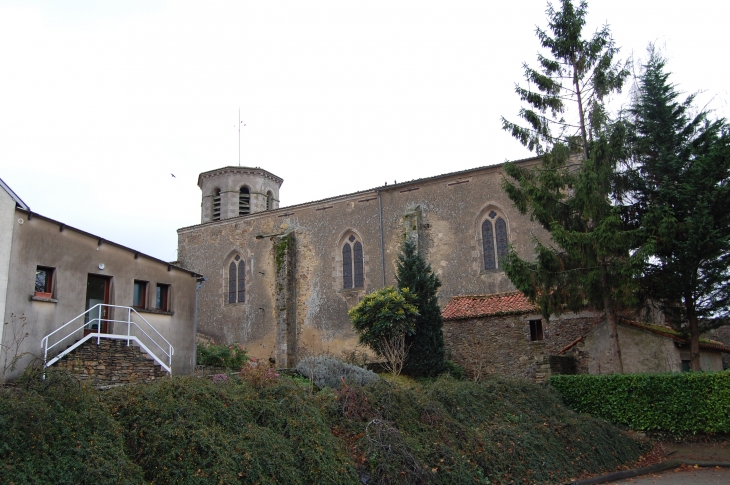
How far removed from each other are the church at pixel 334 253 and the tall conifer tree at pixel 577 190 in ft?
17.5

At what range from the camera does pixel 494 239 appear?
75.7 ft

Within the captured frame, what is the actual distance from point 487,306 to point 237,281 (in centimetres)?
1443

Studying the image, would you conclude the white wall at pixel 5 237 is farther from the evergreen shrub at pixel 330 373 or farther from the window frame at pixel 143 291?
the evergreen shrub at pixel 330 373

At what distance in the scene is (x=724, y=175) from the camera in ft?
49.2

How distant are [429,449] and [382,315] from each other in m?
8.33

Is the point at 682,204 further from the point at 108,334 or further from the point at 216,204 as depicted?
the point at 216,204

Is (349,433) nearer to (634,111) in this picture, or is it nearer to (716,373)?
(716,373)

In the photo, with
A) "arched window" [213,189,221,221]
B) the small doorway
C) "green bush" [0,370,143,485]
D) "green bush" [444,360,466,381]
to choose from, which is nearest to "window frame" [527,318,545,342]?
"green bush" [444,360,466,381]

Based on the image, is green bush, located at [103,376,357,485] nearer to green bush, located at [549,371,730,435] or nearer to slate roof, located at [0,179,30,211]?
Result: slate roof, located at [0,179,30,211]

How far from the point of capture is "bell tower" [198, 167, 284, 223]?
34.2m

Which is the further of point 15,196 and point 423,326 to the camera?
point 423,326

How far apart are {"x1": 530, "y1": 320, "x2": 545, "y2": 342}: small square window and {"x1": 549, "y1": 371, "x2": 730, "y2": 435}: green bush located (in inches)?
138

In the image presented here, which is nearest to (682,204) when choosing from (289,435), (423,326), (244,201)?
(423,326)

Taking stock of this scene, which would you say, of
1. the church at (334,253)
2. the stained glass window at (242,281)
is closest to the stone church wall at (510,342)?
the church at (334,253)
